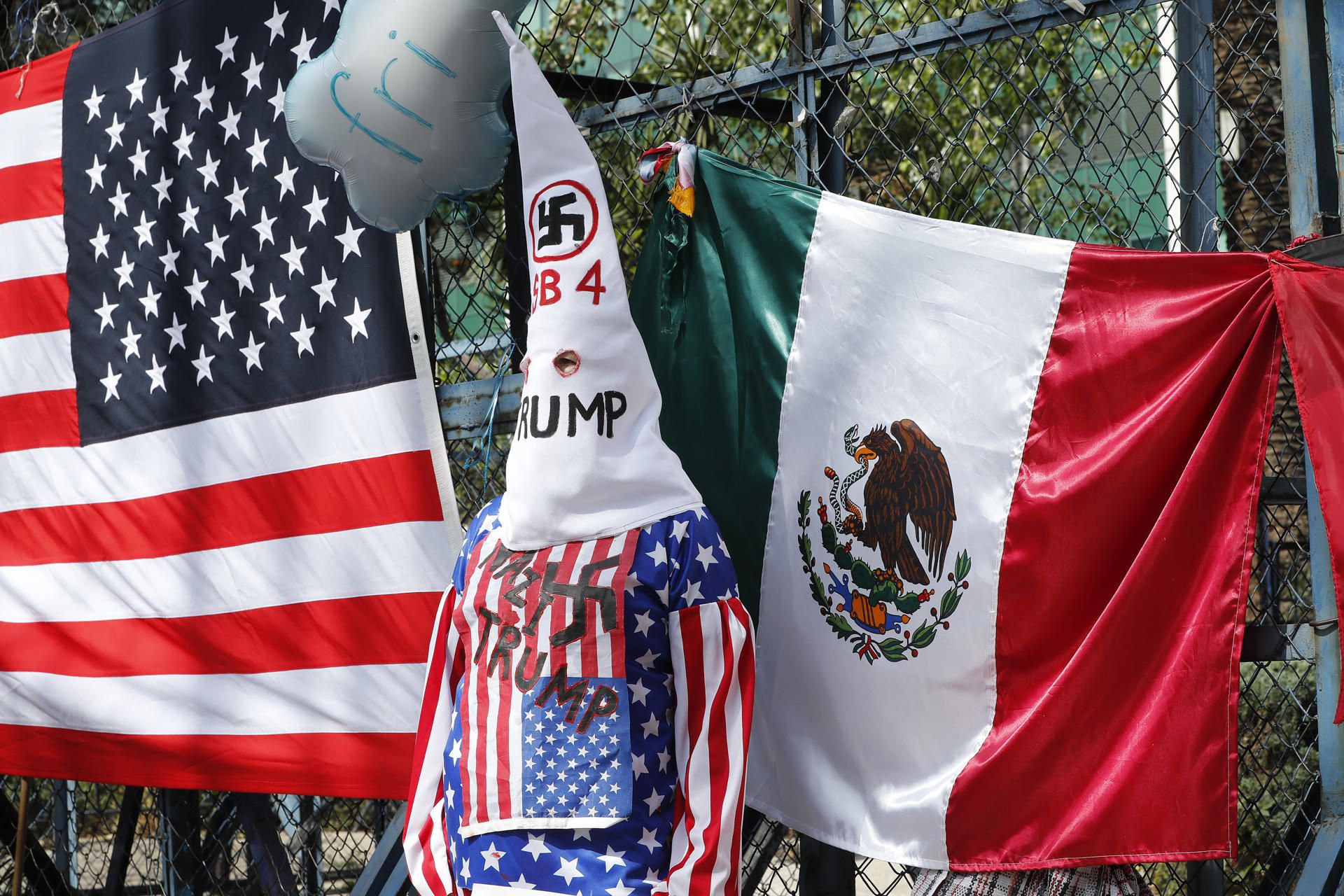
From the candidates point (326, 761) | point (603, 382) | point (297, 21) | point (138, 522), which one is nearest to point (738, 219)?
point (603, 382)

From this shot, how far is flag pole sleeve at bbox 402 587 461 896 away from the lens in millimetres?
2414

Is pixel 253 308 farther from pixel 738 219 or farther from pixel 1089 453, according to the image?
pixel 1089 453

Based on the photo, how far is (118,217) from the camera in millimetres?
3705

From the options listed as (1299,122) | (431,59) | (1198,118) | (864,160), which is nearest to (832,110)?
(1198,118)

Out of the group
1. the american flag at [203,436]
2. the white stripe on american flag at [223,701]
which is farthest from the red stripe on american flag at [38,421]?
the white stripe on american flag at [223,701]

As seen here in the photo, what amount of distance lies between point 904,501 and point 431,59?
1301 millimetres

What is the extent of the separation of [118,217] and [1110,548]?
2.96 metres

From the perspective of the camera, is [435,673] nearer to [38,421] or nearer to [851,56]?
[851,56]

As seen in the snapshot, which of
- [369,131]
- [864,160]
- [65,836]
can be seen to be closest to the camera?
[369,131]

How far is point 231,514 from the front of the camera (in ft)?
11.2

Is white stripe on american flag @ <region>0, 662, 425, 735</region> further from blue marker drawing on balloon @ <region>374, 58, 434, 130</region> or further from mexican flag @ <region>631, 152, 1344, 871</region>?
blue marker drawing on balloon @ <region>374, 58, 434, 130</region>

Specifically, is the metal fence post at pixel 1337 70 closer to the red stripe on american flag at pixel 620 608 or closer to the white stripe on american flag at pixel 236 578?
the red stripe on american flag at pixel 620 608

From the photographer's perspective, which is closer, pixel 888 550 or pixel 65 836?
pixel 888 550

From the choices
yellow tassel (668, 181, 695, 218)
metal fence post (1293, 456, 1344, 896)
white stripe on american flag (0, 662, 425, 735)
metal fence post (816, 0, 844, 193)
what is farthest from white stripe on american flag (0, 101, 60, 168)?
metal fence post (1293, 456, 1344, 896)
